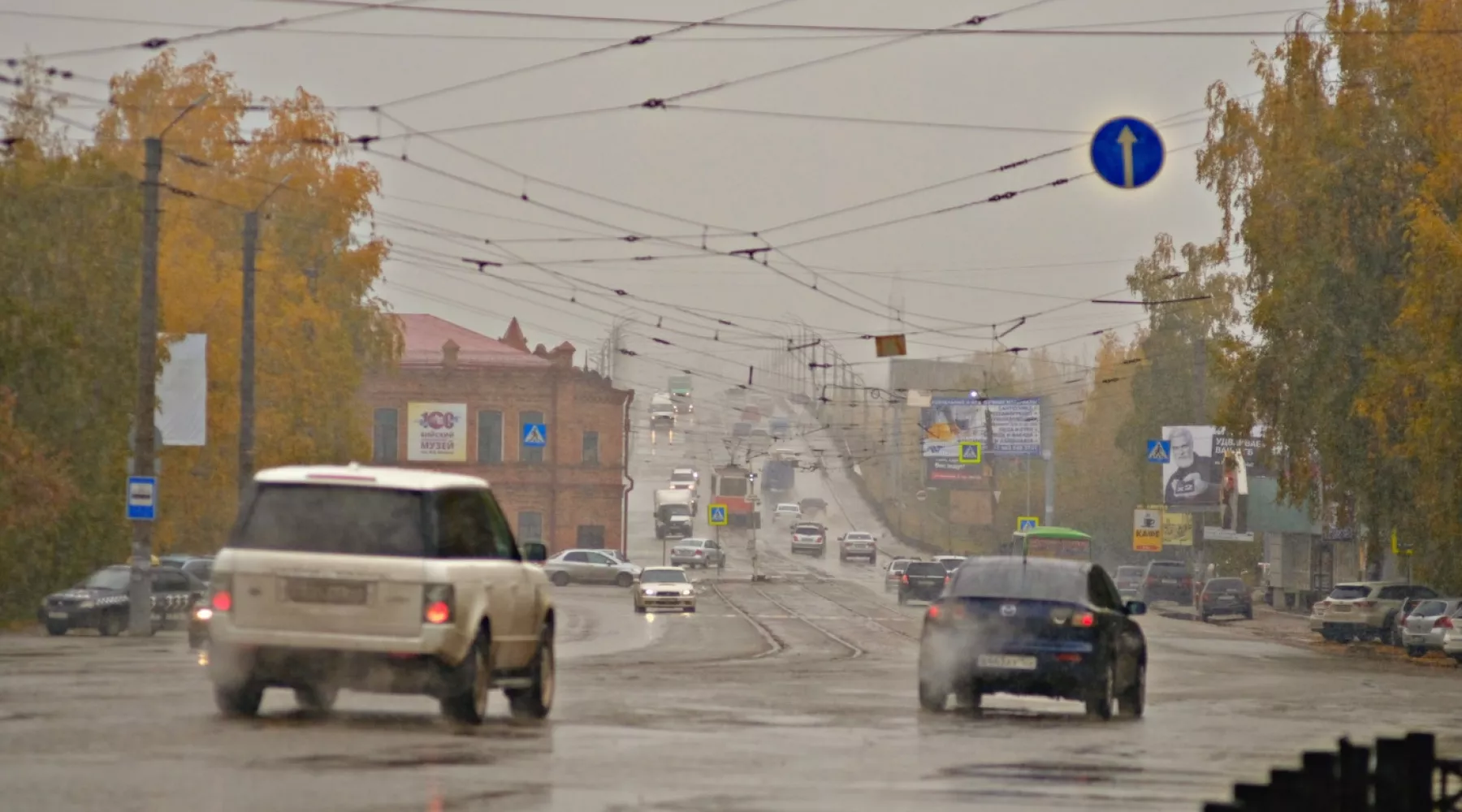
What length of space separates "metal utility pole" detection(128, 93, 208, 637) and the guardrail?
3187cm

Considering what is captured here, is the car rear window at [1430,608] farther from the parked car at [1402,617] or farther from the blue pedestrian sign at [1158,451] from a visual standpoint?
the blue pedestrian sign at [1158,451]

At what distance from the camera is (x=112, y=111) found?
6281cm

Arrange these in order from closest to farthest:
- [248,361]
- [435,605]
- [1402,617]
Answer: [435,605] → [248,361] → [1402,617]

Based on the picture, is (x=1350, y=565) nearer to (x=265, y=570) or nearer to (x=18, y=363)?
(x=18, y=363)

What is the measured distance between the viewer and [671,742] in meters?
15.2

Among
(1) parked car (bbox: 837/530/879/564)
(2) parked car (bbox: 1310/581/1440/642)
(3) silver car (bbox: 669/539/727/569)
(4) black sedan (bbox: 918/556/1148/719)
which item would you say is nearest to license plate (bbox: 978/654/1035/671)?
(4) black sedan (bbox: 918/556/1148/719)

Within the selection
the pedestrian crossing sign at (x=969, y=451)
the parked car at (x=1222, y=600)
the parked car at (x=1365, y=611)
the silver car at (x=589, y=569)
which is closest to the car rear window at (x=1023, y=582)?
the parked car at (x=1365, y=611)

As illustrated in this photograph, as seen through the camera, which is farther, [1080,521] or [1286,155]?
[1080,521]

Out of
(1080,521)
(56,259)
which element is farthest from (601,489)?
(56,259)

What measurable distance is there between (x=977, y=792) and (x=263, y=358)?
48.4 metres

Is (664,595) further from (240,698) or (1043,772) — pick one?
(1043,772)

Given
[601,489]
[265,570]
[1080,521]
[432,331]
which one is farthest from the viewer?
[1080,521]

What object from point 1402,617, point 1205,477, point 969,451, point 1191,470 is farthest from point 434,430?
point 1402,617

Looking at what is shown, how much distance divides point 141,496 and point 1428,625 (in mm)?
25044
